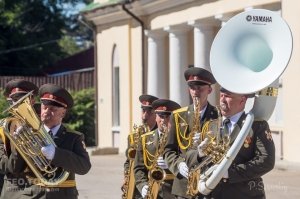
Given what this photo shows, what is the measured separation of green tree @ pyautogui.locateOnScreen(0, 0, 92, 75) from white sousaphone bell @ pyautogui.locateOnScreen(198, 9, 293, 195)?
3259 cm

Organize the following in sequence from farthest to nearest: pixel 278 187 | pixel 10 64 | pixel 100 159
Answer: pixel 10 64 < pixel 100 159 < pixel 278 187

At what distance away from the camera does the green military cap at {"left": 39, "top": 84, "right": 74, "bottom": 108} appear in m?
6.09

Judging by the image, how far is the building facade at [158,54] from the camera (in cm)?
1616

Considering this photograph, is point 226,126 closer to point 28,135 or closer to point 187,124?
point 187,124

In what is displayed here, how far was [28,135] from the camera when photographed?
19.2 ft

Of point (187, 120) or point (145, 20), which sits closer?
point (187, 120)

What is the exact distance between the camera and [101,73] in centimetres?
2633

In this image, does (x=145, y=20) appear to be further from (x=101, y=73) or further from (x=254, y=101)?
(x=254, y=101)

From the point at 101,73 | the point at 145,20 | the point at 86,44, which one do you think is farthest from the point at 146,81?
the point at 86,44

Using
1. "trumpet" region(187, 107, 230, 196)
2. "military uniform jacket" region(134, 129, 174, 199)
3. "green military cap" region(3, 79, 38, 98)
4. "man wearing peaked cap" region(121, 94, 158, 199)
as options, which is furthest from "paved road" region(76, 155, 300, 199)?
"trumpet" region(187, 107, 230, 196)

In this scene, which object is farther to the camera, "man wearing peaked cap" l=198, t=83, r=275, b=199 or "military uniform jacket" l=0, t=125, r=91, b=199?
"military uniform jacket" l=0, t=125, r=91, b=199

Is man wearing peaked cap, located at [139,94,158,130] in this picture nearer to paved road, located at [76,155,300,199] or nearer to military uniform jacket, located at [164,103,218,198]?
military uniform jacket, located at [164,103,218,198]

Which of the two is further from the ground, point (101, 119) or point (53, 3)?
point (53, 3)

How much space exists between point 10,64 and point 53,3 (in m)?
4.27
